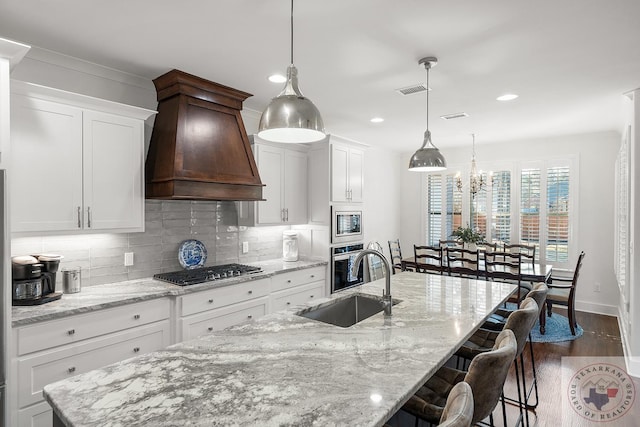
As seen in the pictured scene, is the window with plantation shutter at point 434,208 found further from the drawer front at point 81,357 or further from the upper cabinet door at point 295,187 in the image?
the drawer front at point 81,357

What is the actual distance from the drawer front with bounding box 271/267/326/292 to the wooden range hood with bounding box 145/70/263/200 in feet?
3.11

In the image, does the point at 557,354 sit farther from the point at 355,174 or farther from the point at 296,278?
the point at 355,174

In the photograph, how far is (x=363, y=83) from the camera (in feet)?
10.7

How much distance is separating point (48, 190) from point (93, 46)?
3.46ft

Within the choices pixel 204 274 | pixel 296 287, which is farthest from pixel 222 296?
pixel 296 287

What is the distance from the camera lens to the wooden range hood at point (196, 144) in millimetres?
2924

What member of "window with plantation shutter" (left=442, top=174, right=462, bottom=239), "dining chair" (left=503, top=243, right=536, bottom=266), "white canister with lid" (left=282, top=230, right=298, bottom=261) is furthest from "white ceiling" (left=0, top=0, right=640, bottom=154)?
"window with plantation shutter" (left=442, top=174, right=462, bottom=239)

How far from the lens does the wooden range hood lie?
9.59 feet

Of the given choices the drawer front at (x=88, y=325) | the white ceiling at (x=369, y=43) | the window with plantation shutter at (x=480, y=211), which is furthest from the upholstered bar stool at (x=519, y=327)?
the window with plantation shutter at (x=480, y=211)

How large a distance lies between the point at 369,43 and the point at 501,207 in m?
4.70

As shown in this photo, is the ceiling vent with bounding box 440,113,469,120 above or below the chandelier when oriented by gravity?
above

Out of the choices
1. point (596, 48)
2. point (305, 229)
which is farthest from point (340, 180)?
point (596, 48)

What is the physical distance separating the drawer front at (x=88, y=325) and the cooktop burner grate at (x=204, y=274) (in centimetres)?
25

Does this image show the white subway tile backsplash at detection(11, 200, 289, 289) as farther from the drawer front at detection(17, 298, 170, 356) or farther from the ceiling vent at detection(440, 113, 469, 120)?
the ceiling vent at detection(440, 113, 469, 120)
